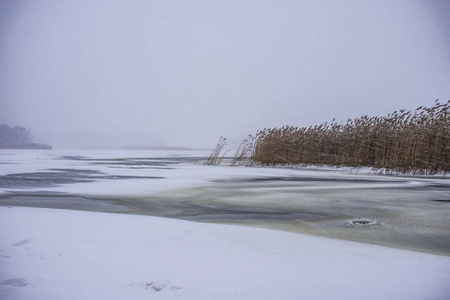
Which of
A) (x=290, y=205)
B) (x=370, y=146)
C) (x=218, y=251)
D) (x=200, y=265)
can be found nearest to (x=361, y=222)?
(x=290, y=205)

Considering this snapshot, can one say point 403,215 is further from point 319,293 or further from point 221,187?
point 221,187

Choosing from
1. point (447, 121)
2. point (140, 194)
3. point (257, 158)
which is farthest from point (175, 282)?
point (257, 158)

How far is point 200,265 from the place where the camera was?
2.71 m

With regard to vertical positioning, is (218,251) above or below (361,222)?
below

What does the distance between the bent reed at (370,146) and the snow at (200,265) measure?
10.3m

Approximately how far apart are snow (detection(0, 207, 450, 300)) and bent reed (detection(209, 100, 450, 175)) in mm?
10296

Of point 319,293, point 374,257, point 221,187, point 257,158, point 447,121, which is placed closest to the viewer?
point 319,293

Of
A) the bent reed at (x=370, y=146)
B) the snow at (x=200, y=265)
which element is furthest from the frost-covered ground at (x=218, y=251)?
the bent reed at (x=370, y=146)

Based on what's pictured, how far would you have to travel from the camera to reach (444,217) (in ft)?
15.9

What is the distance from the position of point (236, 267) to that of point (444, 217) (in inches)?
131

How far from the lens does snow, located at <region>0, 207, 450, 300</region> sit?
223 centimetres

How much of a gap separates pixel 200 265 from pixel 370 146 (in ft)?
41.4

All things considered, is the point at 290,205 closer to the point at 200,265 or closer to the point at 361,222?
the point at 361,222

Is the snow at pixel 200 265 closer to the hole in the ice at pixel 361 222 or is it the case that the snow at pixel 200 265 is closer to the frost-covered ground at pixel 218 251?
the frost-covered ground at pixel 218 251
